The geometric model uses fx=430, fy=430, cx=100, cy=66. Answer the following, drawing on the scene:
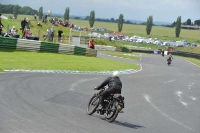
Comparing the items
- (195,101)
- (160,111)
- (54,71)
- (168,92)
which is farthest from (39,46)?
(160,111)

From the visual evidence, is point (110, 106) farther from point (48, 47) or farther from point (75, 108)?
point (48, 47)

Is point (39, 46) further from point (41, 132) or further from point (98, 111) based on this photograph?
point (41, 132)

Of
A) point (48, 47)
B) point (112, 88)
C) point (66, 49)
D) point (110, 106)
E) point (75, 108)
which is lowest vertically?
point (75, 108)

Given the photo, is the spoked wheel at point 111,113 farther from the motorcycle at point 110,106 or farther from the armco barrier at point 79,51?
the armco barrier at point 79,51

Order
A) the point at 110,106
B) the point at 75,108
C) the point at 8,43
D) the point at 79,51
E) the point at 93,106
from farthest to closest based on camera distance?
the point at 79,51 < the point at 8,43 < the point at 75,108 < the point at 93,106 < the point at 110,106

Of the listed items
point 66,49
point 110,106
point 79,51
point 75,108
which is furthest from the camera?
point 79,51

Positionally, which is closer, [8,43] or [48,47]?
[8,43]

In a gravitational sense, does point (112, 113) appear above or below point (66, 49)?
below

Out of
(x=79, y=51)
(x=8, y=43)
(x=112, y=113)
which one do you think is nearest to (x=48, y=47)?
(x=79, y=51)

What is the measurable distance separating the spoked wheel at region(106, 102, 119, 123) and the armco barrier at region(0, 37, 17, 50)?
819 inches

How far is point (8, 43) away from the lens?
3312 cm

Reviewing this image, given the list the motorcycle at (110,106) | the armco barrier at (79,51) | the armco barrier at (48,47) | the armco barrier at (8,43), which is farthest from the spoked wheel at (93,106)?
the armco barrier at (79,51)

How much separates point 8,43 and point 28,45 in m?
2.39

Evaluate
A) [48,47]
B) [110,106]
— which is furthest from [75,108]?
[48,47]
